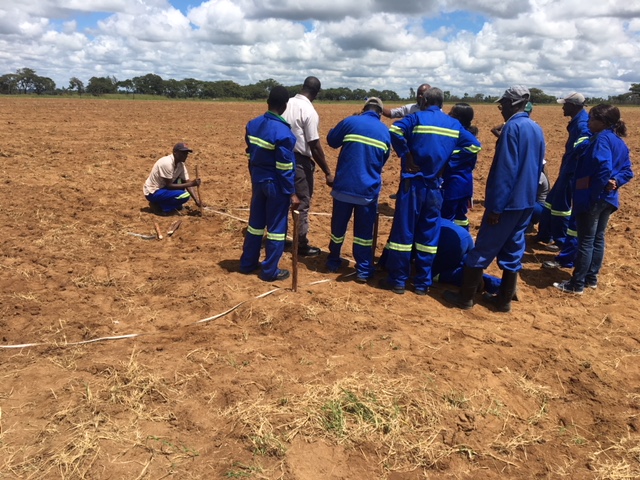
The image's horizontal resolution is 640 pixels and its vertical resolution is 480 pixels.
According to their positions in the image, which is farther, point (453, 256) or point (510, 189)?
point (453, 256)

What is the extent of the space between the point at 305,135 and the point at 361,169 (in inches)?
43.2

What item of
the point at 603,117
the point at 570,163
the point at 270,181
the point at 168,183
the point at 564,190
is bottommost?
the point at 168,183

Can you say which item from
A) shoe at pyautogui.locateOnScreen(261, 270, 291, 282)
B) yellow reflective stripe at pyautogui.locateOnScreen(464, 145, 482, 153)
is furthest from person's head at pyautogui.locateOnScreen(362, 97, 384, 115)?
shoe at pyautogui.locateOnScreen(261, 270, 291, 282)

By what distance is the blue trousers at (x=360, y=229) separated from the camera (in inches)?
216

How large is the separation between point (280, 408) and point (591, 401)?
2.54 m

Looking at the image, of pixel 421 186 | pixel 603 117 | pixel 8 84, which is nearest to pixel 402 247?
pixel 421 186

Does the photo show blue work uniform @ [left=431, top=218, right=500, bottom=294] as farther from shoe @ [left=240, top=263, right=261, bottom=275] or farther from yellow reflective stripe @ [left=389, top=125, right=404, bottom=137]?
shoe @ [left=240, top=263, right=261, bottom=275]

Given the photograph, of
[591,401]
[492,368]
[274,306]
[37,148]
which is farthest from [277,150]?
[37,148]

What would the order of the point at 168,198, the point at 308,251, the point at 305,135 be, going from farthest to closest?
the point at 168,198 → the point at 308,251 → the point at 305,135

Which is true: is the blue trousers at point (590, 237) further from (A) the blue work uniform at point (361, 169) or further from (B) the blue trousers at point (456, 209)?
(A) the blue work uniform at point (361, 169)

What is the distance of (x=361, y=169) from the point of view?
17.4 feet

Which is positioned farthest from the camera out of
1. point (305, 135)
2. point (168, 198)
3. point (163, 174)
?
point (168, 198)

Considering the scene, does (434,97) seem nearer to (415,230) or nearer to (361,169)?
(361,169)

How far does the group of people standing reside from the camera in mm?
4719
